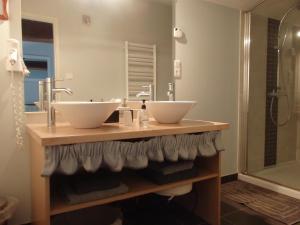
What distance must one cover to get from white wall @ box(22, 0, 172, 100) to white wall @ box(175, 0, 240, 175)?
0.23 metres

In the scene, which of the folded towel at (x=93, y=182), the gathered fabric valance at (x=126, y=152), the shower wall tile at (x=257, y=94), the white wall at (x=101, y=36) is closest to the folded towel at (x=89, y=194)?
the folded towel at (x=93, y=182)

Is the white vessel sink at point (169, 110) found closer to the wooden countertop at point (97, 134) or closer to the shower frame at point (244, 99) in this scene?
the wooden countertop at point (97, 134)

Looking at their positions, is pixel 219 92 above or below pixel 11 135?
above

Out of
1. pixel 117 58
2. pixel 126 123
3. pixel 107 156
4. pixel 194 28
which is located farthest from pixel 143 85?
pixel 107 156

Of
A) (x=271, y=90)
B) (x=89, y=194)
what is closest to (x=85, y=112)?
(x=89, y=194)

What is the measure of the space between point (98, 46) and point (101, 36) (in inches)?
3.3

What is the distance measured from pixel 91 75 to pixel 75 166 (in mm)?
892

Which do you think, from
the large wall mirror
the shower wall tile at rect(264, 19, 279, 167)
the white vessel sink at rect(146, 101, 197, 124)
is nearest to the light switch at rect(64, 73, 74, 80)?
the large wall mirror

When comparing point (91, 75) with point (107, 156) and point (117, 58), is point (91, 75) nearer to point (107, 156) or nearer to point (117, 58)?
point (117, 58)

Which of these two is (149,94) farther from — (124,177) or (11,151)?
(11,151)

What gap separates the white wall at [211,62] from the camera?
7.30 ft

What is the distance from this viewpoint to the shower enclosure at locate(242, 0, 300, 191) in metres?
2.56

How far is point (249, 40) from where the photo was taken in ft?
8.30

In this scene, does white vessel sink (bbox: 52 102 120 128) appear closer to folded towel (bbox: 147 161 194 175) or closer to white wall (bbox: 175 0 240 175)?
folded towel (bbox: 147 161 194 175)
